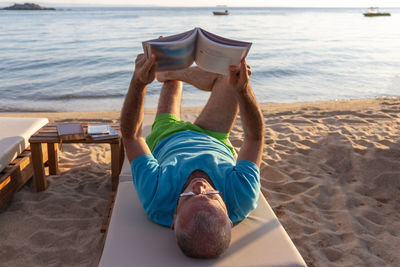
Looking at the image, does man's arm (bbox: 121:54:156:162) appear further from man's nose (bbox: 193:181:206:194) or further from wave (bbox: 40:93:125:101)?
wave (bbox: 40:93:125:101)

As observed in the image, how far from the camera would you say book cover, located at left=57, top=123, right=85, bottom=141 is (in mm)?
3177

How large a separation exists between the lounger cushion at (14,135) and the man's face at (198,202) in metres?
1.96

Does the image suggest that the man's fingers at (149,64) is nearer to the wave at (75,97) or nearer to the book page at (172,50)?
the book page at (172,50)

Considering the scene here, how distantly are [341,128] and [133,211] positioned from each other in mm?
3673

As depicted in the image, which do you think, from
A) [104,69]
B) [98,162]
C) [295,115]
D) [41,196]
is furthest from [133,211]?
[104,69]

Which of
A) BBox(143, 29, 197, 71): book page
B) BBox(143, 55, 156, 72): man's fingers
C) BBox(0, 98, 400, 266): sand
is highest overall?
BBox(143, 29, 197, 71): book page

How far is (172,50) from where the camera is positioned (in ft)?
5.87

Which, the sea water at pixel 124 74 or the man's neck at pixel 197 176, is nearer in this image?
the man's neck at pixel 197 176

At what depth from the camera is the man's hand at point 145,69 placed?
1.85 m

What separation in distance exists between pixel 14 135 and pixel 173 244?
2.23 meters

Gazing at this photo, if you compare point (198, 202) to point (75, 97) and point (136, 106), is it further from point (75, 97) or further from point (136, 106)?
point (75, 97)

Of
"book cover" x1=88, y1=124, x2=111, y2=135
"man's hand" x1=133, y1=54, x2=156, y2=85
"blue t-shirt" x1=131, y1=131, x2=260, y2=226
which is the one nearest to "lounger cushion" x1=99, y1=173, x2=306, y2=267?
"blue t-shirt" x1=131, y1=131, x2=260, y2=226

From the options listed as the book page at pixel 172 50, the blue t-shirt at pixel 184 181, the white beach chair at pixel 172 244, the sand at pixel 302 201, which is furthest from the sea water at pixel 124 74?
the book page at pixel 172 50

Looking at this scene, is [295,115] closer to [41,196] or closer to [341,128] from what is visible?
[341,128]
